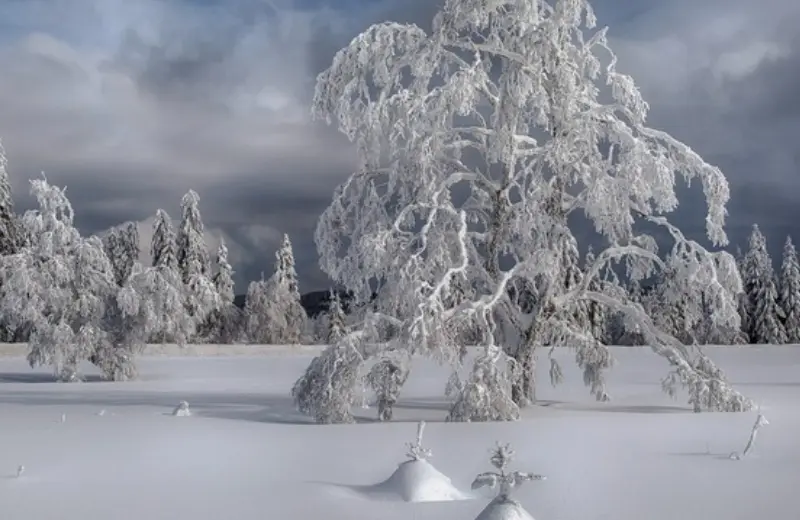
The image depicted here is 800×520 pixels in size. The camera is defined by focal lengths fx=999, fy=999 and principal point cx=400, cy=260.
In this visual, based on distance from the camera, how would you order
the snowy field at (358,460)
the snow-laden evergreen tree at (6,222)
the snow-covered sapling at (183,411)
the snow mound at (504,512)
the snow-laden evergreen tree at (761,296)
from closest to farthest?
the snow mound at (504,512)
the snowy field at (358,460)
the snow-covered sapling at (183,411)
the snow-laden evergreen tree at (6,222)
the snow-laden evergreen tree at (761,296)

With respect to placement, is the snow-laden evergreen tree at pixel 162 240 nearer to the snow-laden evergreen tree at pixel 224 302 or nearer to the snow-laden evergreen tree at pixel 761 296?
the snow-laden evergreen tree at pixel 224 302

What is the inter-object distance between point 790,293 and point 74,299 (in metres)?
48.2

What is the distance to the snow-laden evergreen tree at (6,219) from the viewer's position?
54.7 m

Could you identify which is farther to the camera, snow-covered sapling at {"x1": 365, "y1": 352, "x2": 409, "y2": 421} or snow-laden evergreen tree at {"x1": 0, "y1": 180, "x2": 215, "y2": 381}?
snow-laden evergreen tree at {"x1": 0, "y1": 180, "x2": 215, "y2": 381}

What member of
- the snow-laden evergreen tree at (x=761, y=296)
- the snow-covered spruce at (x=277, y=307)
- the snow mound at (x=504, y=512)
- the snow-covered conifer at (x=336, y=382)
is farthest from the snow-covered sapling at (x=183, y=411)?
the snow-laden evergreen tree at (x=761, y=296)

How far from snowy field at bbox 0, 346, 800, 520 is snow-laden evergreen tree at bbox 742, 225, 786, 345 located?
4299cm

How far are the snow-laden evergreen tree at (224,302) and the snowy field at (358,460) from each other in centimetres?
4194

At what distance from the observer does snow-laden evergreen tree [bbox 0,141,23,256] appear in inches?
2153

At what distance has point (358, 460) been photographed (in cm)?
1073

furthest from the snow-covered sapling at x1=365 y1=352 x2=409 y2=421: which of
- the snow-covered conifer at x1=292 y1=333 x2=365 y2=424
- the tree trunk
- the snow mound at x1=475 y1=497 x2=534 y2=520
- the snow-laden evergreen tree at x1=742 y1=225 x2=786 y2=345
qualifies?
the snow-laden evergreen tree at x1=742 y1=225 x2=786 y2=345

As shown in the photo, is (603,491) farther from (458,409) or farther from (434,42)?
(434,42)

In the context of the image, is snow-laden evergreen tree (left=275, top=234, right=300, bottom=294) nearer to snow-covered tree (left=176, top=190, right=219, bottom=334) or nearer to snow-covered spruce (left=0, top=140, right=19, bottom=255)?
snow-covered tree (left=176, top=190, right=219, bottom=334)

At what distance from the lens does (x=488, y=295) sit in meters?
16.9

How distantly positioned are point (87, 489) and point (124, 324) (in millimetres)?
19651
